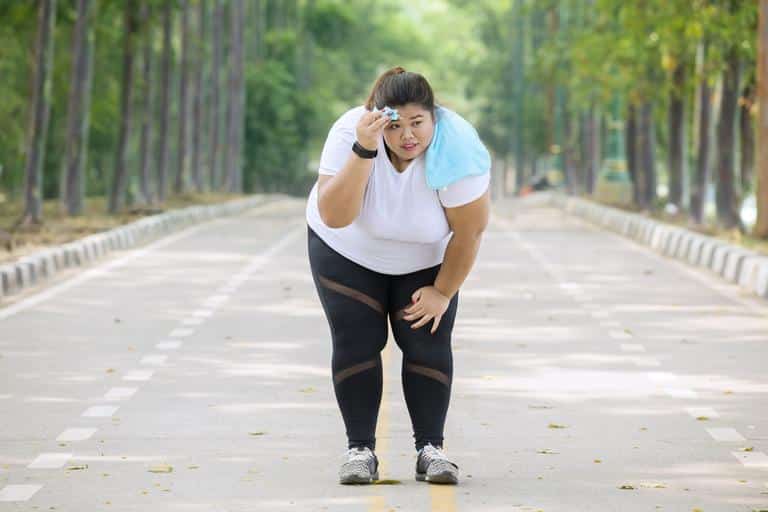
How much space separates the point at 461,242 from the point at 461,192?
0.21 metres

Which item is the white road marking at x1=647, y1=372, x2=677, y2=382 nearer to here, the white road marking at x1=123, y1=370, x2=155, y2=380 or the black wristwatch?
the white road marking at x1=123, y1=370, x2=155, y2=380

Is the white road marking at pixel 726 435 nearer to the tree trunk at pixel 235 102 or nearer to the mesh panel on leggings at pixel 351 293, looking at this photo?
the mesh panel on leggings at pixel 351 293

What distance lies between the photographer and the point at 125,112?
4038 cm

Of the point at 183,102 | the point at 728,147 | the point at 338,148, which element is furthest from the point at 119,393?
the point at 183,102

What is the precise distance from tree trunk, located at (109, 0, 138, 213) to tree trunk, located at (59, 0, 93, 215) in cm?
197

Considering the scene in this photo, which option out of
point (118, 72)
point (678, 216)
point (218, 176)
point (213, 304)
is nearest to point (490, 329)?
point (213, 304)

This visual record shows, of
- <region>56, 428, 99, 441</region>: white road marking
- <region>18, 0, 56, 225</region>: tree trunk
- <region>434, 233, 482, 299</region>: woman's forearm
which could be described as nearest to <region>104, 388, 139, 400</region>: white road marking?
<region>56, 428, 99, 441</region>: white road marking

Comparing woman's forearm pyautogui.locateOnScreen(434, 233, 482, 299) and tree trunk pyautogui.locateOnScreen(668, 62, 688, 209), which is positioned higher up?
woman's forearm pyautogui.locateOnScreen(434, 233, 482, 299)

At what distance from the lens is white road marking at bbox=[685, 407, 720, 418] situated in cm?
1191

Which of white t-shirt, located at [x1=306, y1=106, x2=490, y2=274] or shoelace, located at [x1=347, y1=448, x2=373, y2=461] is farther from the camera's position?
shoelace, located at [x1=347, y1=448, x2=373, y2=461]

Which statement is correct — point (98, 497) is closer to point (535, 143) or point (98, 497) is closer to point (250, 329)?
point (250, 329)

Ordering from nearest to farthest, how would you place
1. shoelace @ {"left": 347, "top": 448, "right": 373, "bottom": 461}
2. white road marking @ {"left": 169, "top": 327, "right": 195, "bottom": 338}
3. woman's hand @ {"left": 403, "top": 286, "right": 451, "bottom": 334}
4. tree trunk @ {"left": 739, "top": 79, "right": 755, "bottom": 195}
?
woman's hand @ {"left": 403, "top": 286, "right": 451, "bottom": 334}, shoelace @ {"left": 347, "top": 448, "right": 373, "bottom": 461}, white road marking @ {"left": 169, "top": 327, "right": 195, "bottom": 338}, tree trunk @ {"left": 739, "top": 79, "right": 755, "bottom": 195}

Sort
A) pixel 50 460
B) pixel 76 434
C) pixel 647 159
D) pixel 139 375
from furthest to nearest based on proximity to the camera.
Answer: pixel 647 159
pixel 139 375
pixel 76 434
pixel 50 460

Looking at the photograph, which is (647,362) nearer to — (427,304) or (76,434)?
(76,434)
